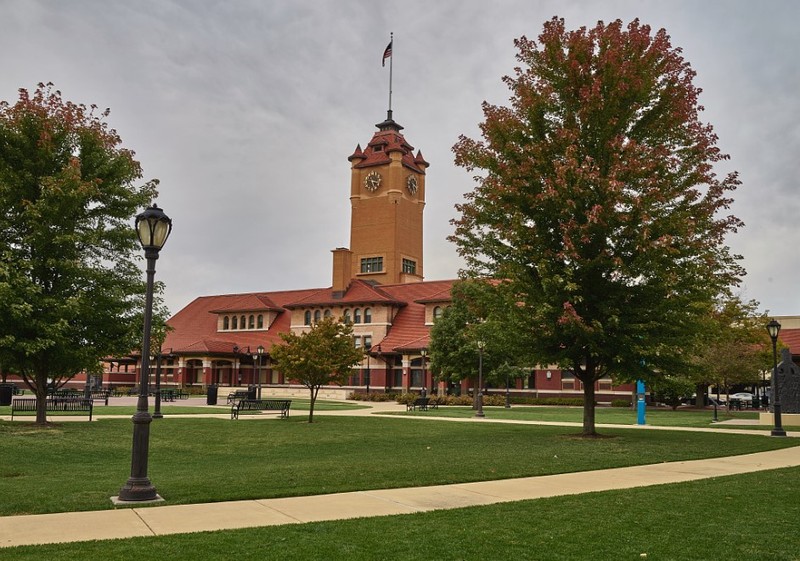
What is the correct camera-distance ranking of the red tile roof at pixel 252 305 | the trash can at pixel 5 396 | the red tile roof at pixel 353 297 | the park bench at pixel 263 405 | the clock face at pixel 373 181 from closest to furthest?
the park bench at pixel 263 405, the trash can at pixel 5 396, the red tile roof at pixel 353 297, the red tile roof at pixel 252 305, the clock face at pixel 373 181

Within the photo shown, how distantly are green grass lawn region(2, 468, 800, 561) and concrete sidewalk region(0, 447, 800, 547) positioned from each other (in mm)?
498

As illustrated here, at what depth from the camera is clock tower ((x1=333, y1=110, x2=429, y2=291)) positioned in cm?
8662

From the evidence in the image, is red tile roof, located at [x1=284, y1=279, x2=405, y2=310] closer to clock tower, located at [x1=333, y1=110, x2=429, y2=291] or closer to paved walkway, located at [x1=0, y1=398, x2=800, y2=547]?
clock tower, located at [x1=333, y1=110, x2=429, y2=291]

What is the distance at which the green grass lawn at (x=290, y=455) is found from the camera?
11289mm

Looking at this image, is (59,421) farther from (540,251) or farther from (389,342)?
(389,342)

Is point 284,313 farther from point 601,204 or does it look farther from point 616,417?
point 601,204

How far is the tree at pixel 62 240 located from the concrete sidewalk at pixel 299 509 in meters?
13.7

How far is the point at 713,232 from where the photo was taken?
70.7ft

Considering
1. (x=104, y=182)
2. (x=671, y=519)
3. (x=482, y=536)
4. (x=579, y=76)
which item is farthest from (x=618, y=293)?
(x=104, y=182)

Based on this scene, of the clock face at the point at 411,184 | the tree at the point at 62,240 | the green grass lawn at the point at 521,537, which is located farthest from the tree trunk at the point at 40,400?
the clock face at the point at 411,184

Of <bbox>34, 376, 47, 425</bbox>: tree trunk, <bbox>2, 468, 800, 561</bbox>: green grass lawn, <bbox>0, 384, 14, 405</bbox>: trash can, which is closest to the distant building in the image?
<bbox>0, 384, 14, 405</bbox>: trash can

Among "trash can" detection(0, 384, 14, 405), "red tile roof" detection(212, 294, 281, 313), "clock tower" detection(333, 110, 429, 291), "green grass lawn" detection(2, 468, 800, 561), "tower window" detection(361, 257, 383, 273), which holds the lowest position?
"trash can" detection(0, 384, 14, 405)

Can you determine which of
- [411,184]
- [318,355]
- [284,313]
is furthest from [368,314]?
[318,355]

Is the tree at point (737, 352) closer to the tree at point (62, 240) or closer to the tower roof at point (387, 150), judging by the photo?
the tree at point (62, 240)
